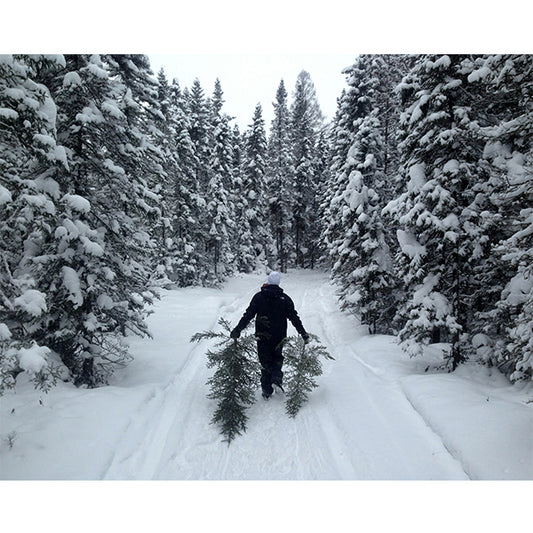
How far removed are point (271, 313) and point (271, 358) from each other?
933mm

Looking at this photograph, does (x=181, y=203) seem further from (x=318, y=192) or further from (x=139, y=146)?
(x=318, y=192)

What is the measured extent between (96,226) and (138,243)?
4.57 ft

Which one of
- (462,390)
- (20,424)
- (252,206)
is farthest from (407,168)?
(252,206)

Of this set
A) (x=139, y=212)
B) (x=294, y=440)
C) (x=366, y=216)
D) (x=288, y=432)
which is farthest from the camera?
(x=366, y=216)

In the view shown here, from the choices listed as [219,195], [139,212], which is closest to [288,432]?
[139,212]

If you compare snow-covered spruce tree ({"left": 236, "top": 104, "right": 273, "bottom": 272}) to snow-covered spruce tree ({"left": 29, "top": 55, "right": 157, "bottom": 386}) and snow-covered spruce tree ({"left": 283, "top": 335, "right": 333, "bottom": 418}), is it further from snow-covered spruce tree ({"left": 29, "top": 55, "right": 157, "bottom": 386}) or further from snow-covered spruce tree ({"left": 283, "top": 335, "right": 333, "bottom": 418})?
snow-covered spruce tree ({"left": 283, "top": 335, "right": 333, "bottom": 418})

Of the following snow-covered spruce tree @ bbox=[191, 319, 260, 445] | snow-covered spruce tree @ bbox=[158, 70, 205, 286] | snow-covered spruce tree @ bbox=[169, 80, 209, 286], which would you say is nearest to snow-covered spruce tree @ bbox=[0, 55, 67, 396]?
snow-covered spruce tree @ bbox=[191, 319, 260, 445]

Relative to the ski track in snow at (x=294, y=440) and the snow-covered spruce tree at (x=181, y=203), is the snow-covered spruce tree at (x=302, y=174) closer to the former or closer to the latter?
the snow-covered spruce tree at (x=181, y=203)

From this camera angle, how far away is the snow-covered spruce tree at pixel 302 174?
133 ft

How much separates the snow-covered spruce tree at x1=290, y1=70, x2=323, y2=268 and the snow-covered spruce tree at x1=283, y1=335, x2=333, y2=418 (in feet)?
114

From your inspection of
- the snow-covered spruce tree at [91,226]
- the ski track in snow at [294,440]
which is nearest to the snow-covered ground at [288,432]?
the ski track in snow at [294,440]

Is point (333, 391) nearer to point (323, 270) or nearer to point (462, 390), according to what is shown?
point (462, 390)

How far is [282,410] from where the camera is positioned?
671 cm

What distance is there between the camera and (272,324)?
734cm
